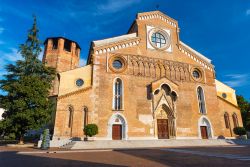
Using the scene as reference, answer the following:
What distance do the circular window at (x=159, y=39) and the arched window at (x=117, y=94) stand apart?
8174mm

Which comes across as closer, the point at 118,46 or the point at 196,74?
the point at 118,46

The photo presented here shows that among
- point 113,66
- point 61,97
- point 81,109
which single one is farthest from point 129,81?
point 61,97

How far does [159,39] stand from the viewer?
2736cm

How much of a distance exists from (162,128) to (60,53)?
25.9m

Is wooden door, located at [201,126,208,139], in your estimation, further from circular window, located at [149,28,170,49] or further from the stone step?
circular window, located at [149,28,170,49]

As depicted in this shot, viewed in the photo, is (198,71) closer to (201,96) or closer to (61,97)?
(201,96)

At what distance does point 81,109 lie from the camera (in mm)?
20375

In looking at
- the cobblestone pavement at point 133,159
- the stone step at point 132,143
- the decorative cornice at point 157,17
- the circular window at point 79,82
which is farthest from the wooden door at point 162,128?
the decorative cornice at point 157,17

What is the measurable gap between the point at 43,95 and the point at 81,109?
4.61m

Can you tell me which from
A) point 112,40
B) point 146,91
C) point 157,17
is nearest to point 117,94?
point 146,91

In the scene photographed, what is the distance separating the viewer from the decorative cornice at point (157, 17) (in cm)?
2742

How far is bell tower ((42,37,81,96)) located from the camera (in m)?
36.7

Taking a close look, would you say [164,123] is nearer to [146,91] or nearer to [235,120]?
[146,91]

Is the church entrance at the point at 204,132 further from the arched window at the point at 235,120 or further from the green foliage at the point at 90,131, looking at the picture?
the green foliage at the point at 90,131
